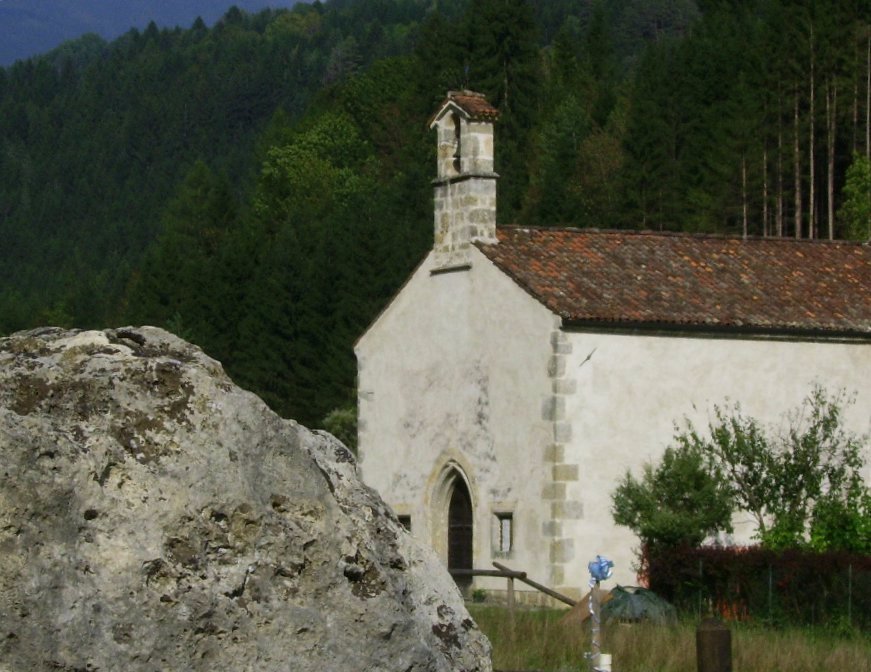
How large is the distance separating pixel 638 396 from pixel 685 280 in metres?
2.47

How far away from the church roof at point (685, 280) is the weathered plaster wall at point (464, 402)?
54 centimetres

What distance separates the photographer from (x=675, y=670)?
14.0 metres

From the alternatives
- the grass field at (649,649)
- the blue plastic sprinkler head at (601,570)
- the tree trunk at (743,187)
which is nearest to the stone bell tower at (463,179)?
the grass field at (649,649)

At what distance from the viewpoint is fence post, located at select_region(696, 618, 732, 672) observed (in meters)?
9.04

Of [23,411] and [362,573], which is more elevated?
[23,411]

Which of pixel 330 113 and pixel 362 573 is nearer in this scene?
pixel 362 573

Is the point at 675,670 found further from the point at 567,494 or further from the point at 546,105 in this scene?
the point at 546,105

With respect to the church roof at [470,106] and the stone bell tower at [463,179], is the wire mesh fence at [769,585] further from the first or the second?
the church roof at [470,106]

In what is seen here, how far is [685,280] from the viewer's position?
94.5 ft

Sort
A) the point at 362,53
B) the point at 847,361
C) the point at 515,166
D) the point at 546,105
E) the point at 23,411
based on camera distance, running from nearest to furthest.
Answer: the point at 23,411 → the point at 847,361 → the point at 515,166 → the point at 546,105 → the point at 362,53

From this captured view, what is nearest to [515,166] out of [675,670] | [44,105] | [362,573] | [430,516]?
[430,516]

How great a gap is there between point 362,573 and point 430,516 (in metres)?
23.9

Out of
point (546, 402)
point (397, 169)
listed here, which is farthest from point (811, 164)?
point (397, 169)

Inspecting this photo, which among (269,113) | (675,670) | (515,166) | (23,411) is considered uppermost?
(269,113)
